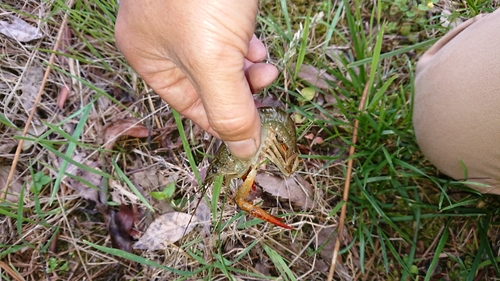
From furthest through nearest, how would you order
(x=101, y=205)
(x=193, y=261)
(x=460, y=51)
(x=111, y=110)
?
(x=111, y=110)
(x=101, y=205)
(x=193, y=261)
(x=460, y=51)

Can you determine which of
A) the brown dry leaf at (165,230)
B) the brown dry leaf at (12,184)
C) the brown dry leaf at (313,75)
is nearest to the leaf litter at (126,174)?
the brown dry leaf at (165,230)

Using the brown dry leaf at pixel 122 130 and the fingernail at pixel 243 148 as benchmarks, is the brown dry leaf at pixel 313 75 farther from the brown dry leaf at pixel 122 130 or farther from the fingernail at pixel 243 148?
the brown dry leaf at pixel 122 130

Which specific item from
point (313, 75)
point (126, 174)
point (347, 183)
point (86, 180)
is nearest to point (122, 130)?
point (126, 174)

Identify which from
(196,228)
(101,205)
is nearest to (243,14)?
(196,228)

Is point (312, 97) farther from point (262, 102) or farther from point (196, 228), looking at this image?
point (196, 228)

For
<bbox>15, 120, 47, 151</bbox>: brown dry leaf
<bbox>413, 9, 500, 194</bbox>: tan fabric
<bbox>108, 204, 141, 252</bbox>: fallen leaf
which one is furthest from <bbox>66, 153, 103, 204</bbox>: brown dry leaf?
<bbox>413, 9, 500, 194</bbox>: tan fabric

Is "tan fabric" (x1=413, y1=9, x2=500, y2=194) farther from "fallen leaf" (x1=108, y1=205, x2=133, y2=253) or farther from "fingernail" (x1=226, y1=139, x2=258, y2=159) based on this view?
"fallen leaf" (x1=108, y1=205, x2=133, y2=253)

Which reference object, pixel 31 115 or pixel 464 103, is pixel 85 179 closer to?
pixel 31 115
